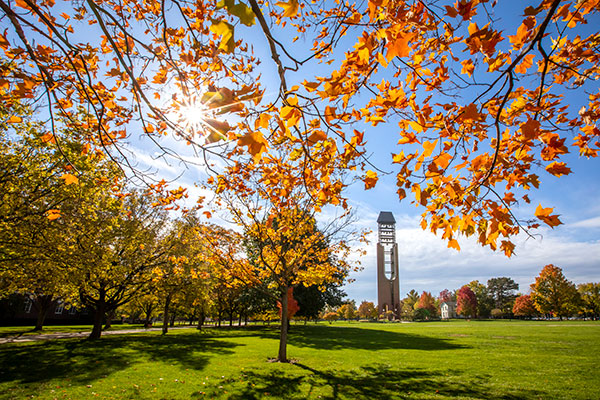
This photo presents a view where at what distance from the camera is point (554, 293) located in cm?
4847

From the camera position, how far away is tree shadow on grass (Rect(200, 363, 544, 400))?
6410 millimetres

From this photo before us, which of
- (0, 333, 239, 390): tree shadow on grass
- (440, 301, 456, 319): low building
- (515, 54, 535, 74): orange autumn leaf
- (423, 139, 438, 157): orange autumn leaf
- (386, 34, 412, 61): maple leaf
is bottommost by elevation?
(440, 301, 456, 319): low building

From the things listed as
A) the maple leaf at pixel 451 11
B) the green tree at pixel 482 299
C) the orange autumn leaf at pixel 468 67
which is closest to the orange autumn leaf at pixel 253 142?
the maple leaf at pixel 451 11

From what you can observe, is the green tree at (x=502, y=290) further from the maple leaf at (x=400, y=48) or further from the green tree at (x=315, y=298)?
the maple leaf at (x=400, y=48)

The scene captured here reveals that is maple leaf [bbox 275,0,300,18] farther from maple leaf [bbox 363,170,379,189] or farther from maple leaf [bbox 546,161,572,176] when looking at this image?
maple leaf [bbox 546,161,572,176]

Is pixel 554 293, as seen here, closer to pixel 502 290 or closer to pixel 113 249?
pixel 502 290

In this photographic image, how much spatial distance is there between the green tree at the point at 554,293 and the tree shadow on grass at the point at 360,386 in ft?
191

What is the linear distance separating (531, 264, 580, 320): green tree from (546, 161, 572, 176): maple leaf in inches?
2554

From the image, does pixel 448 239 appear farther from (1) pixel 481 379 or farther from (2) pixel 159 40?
(1) pixel 481 379

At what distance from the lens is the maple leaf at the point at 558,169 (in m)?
2.41

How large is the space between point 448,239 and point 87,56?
5.21 m

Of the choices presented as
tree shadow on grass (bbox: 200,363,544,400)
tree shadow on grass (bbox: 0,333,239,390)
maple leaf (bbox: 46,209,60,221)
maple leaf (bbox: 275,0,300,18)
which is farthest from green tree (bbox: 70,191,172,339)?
maple leaf (bbox: 275,0,300,18)

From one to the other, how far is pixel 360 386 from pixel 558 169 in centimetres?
716

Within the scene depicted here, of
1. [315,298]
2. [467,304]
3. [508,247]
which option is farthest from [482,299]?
[508,247]
